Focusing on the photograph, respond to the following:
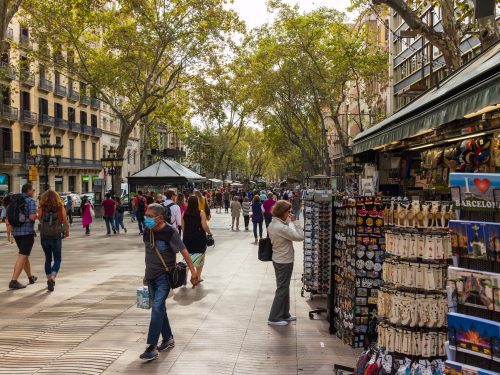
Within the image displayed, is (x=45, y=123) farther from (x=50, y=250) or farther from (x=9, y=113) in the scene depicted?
(x=50, y=250)

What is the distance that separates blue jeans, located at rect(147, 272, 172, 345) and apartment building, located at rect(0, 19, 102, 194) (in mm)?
29081

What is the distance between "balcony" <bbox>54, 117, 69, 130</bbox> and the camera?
47.3 m

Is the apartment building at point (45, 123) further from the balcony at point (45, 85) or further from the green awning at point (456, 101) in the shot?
the green awning at point (456, 101)

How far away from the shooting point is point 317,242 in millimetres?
8281

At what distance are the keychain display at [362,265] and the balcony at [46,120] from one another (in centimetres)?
4315

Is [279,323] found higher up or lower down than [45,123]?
lower down

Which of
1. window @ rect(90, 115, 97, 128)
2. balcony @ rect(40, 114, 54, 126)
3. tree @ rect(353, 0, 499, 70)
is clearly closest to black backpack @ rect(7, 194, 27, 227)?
tree @ rect(353, 0, 499, 70)

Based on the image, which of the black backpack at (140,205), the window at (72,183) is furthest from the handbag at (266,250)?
the window at (72,183)

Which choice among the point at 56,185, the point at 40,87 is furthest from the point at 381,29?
the point at 56,185

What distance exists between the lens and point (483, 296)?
334 cm

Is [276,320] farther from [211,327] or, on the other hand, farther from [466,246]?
[466,246]

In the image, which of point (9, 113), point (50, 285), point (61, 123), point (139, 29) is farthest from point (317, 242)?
point (61, 123)

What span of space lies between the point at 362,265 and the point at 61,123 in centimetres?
4666

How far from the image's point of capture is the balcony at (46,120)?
44906 mm
